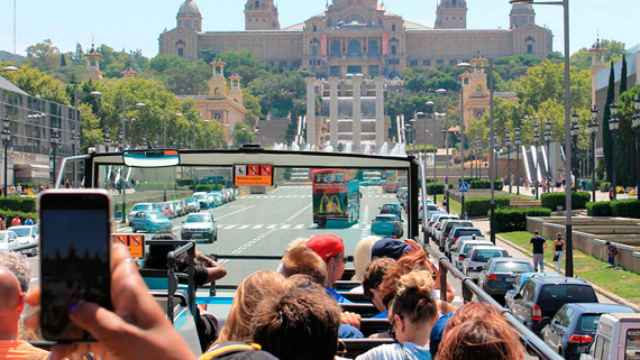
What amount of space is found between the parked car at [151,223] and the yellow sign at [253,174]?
0.69 meters

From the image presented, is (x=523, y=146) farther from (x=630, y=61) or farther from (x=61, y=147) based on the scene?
(x=61, y=147)

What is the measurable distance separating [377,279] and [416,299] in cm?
132

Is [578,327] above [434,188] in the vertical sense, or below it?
below

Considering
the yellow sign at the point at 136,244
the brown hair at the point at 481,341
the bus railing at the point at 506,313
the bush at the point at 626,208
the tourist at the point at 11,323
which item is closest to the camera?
the tourist at the point at 11,323

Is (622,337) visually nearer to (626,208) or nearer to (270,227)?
(270,227)

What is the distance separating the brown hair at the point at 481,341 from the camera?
3982 mm

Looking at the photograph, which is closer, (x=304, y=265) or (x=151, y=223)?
(x=304, y=265)

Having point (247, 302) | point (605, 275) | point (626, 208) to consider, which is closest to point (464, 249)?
point (605, 275)

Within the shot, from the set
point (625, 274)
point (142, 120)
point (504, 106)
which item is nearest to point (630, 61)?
point (504, 106)

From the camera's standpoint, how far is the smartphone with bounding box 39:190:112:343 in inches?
105

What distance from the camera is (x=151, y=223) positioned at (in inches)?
403

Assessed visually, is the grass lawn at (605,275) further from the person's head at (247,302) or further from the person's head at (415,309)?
the person's head at (247,302)

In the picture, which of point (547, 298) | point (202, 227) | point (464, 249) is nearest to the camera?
point (202, 227)

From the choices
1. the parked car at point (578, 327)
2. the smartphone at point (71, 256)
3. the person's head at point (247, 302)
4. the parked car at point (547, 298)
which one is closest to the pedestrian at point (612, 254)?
the parked car at point (547, 298)
